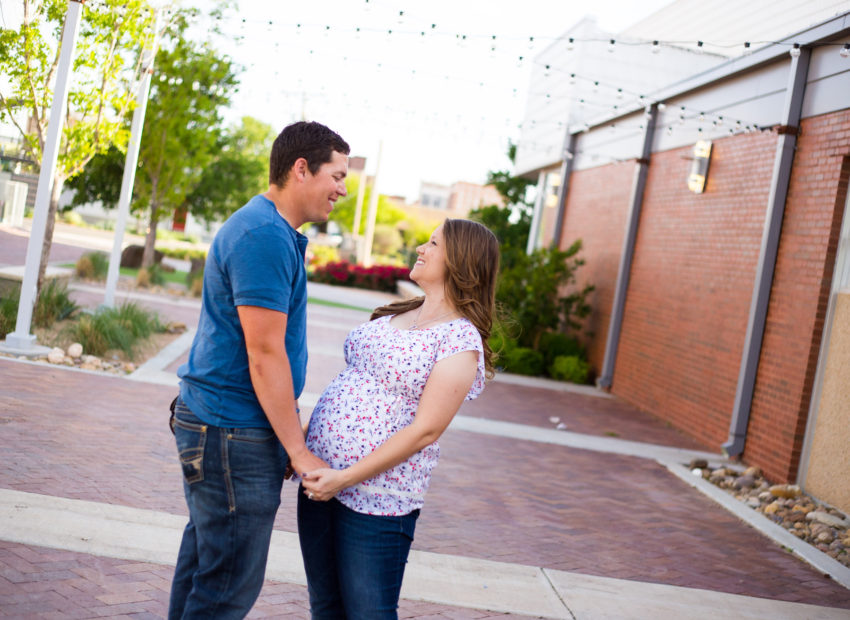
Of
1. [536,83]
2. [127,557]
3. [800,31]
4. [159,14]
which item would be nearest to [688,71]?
[536,83]

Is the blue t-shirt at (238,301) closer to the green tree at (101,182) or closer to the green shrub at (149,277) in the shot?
the green shrub at (149,277)

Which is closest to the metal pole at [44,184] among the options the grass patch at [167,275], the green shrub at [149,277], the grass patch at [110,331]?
the grass patch at [110,331]

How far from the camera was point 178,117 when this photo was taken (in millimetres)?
17172

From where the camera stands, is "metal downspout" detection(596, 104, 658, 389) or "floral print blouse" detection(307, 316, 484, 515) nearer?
"floral print blouse" detection(307, 316, 484, 515)

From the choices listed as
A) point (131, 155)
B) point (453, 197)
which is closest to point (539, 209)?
point (131, 155)

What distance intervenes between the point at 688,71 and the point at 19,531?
1845cm

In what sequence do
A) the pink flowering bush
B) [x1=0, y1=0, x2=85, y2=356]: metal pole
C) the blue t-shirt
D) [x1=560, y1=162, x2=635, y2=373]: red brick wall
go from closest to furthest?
the blue t-shirt → [x1=0, y1=0, x2=85, y2=356]: metal pole → [x1=560, y1=162, x2=635, y2=373]: red brick wall → the pink flowering bush

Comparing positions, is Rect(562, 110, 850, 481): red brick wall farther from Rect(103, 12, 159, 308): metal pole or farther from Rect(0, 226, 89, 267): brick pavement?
Rect(0, 226, 89, 267): brick pavement

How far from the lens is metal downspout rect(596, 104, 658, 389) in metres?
14.5

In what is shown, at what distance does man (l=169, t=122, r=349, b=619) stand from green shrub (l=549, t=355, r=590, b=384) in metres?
13.1

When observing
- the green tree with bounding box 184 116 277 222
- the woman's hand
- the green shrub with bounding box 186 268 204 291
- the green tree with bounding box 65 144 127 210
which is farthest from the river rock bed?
the green tree with bounding box 184 116 277 222

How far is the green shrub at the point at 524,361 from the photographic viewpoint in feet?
50.9

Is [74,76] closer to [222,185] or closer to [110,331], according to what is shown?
[110,331]

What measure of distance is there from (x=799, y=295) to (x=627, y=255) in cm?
568
